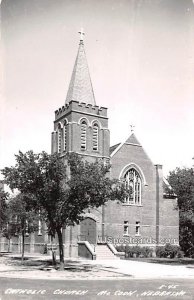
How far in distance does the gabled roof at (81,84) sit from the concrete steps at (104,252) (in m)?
14.3

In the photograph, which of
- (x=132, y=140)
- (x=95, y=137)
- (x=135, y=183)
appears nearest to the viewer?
(x=95, y=137)

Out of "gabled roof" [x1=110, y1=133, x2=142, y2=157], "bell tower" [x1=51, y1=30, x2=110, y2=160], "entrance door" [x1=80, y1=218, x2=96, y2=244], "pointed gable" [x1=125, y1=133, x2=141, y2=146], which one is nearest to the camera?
"entrance door" [x1=80, y1=218, x2=96, y2=244]

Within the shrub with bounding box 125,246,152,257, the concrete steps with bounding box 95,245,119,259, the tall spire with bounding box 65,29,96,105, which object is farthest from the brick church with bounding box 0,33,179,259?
the shrub with bounding box 125,246,152,257

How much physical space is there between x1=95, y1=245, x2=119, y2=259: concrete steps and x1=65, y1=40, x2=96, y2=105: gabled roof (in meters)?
14.3

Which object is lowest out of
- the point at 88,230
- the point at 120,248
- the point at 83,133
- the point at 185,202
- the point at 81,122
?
the point at 120,248

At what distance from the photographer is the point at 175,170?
6253cm

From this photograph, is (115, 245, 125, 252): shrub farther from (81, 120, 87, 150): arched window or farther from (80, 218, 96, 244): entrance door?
(81, 120, 87, 150): arched window

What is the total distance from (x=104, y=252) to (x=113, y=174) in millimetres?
8061

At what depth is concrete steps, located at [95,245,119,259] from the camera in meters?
37.0

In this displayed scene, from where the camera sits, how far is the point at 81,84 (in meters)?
44.2

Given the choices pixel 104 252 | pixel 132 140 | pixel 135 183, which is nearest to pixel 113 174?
pixel 135 183

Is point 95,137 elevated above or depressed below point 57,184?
above

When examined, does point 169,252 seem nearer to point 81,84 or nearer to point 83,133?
point 83,133

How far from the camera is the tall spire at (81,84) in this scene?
143 feet
